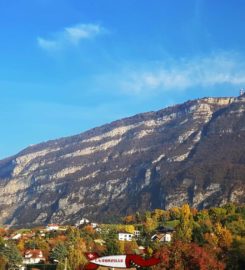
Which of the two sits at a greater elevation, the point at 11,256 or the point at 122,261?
the point at 122,261

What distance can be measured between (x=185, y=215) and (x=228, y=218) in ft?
61.0

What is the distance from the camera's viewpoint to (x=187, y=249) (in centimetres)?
4231

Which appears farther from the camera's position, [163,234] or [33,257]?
[163,234]

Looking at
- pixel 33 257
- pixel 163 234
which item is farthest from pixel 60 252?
pixel 163 234

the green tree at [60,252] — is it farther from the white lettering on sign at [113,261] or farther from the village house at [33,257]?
the white lettering on sign at [113,261]

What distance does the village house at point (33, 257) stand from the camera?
10462 centimetres

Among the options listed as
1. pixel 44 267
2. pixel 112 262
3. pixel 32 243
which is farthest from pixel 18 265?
pixel 112 262

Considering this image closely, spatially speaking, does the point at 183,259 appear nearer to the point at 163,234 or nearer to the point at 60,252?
the point at 60,252

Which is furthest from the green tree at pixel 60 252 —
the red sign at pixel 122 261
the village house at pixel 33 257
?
the red sign at pixel 122 261

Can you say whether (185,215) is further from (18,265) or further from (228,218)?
(18,265)

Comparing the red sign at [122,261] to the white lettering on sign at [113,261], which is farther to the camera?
the white lettering on sign at [113,261]

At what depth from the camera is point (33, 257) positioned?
105875mm

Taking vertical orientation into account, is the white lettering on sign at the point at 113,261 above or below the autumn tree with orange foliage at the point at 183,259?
above

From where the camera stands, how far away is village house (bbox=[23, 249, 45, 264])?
343 feet
